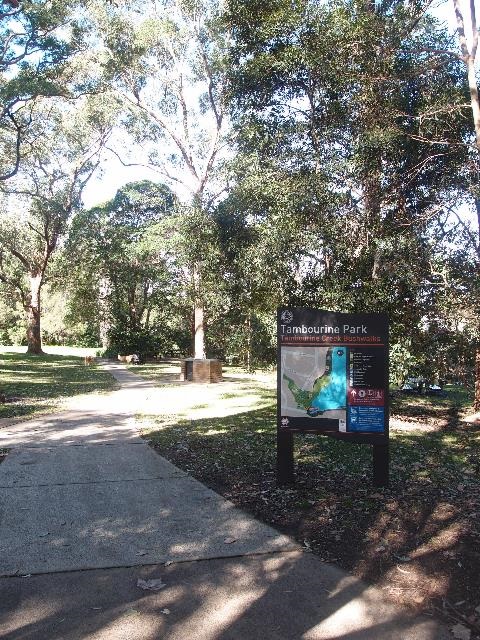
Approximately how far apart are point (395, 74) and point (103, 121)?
2141 cm

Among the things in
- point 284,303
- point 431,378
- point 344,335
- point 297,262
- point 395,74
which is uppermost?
point 395,74

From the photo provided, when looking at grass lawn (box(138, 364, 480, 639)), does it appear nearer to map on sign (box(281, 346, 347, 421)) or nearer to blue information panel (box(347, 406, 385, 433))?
blue information panel (box(347, 406, 385, 433))

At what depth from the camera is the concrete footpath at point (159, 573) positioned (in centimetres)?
312

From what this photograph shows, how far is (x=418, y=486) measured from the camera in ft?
19.7

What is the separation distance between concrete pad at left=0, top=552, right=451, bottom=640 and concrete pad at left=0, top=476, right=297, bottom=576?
0.23 m

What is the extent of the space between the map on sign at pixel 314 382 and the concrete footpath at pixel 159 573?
4.23ft

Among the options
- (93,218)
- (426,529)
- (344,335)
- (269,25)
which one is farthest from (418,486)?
(93,218)

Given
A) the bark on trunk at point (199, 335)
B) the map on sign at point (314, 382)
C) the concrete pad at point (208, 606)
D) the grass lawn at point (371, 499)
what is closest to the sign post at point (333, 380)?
the map on sign at point (314, 382)

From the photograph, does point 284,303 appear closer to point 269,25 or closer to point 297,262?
point 297,262

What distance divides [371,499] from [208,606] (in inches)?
103

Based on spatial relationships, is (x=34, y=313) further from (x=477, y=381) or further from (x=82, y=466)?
(x=82, y=466)

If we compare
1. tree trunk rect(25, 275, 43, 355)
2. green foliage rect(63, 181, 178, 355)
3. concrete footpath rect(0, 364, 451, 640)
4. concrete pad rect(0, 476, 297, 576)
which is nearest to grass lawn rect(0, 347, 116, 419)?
concrete footpath rect(0, 364, 451, 640)

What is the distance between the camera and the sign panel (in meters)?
5.73

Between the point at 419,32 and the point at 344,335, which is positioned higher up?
the point at 419,32
